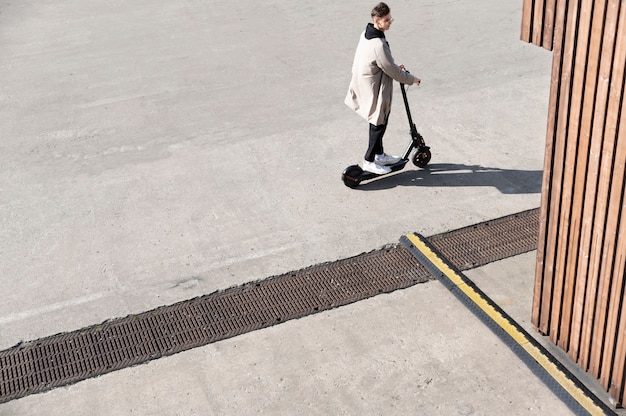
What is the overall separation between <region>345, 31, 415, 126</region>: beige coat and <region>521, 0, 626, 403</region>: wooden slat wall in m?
2.36

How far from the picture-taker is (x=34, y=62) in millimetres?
12398

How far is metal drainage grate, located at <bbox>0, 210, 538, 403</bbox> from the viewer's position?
20.7ft

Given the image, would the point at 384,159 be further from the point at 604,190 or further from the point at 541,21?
the point at 604,190

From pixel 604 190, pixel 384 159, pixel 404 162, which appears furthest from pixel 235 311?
pixel 604 190

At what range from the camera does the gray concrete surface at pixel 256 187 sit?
6008mm

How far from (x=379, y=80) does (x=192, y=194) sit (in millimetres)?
2164

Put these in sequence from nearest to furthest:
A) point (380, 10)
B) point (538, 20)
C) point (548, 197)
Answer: point (538, 20), point (548, 197), point (380, 10)

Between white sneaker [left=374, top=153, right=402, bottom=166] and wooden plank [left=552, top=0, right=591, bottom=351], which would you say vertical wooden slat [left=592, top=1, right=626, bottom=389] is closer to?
wooden plank [left=552, top=0, right=591, bottom=351]

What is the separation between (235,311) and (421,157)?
280 centimetres

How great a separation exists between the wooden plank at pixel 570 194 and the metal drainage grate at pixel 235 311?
4.34 ft

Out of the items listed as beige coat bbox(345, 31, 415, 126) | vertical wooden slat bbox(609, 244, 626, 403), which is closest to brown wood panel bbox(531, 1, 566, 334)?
vertical wooden slat bbox(609, 244, 626, 403)

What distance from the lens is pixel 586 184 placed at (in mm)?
5305

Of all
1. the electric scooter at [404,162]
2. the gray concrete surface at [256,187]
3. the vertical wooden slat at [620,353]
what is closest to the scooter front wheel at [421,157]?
the electric scooter at [404,162]

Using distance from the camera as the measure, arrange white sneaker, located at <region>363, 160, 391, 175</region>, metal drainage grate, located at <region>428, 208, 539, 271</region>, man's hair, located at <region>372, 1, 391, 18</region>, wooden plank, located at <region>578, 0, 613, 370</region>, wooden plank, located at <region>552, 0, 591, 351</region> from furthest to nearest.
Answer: white sneaker, located at <region>363, 160, 391, 175</region> → man's hair, located at <region>372, 1, 391, 18</region> → metal drainage grate, located at <region>428, 208, 539, 271</region> → wooden plank, located at <region>552, 0, 591, 351</region> → wooden plank, located at <region>578, 0, 613, 370</region>
